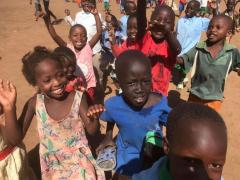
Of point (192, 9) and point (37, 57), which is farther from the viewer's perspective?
point (192, 9)

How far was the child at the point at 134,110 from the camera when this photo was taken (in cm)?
239

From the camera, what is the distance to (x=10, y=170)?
272 centimetres

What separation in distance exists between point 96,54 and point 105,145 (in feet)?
9.59

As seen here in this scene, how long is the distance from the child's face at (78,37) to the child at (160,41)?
2.57 ft

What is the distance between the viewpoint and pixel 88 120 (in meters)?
2.55

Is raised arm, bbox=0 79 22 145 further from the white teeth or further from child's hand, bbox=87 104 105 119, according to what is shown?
child's hand, bbox=87 104 105 119

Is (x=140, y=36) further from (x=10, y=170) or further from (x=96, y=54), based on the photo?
(x=10, y=170)

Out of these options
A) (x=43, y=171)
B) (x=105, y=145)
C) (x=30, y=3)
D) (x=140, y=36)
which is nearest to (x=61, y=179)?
(x=43, y=171)

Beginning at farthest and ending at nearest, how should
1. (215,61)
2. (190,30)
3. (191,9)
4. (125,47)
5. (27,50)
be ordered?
1. (27,50)
2. (191,9)
3. (190,30)
4. (125,47)
5. (215,61)

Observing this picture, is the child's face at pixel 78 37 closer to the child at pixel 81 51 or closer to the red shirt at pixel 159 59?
→ the child at pixel 81 51

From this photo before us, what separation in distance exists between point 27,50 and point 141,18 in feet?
17.2

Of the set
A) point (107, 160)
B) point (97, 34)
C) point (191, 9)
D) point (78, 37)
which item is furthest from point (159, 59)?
Answer: point (191, 9)

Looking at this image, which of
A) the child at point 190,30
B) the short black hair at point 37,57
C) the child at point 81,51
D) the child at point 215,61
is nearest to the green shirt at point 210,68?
the child at point 215,61

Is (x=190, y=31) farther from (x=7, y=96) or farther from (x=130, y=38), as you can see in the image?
(x=7, y=96)
